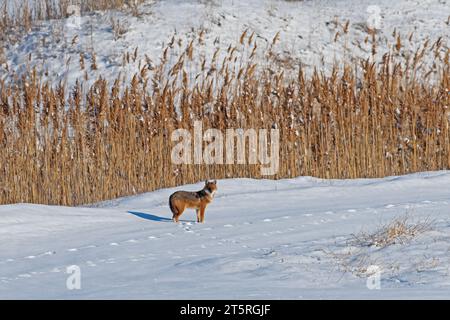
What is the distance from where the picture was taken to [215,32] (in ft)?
51.0

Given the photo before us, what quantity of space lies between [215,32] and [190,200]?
8108 millimetres

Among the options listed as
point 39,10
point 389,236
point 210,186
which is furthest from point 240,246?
point 39,10

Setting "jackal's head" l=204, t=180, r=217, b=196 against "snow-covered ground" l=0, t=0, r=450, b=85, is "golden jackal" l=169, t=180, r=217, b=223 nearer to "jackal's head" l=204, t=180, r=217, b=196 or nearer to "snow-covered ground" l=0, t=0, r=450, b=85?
"jackal's head" l=204, t=180, r=217, b=196

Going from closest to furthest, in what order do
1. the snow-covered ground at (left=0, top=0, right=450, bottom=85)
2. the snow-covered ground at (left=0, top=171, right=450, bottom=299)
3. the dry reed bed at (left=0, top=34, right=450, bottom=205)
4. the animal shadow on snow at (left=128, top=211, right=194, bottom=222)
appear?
the snow-covered ground at (left=0, top=171, right=450, bottom=299)
the animal shadow on snow at (left=128, top=211, right=194, bottom=222)
the dry reed bed at (left=0, top=34, right=450, bottom=205)
the snow-covered ground at (left=0, top=0, right=450, bottom=85)

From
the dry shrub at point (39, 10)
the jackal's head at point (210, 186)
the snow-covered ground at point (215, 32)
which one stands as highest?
the dry shrub at point (39, 10)

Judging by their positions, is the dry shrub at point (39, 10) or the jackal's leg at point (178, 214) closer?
the jackal's leg at point (178, 214)

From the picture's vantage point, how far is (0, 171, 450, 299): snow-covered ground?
5.42m

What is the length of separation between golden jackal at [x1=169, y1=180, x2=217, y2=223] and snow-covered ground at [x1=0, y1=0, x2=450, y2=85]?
6023 millimetres

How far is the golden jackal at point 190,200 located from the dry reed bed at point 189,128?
2346 millimetres

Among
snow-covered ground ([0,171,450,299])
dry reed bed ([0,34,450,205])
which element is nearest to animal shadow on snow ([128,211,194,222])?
snow-covered ground ([0,171,450,299])

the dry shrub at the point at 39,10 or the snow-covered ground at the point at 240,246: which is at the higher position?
the dry shrub at the point at 39,10

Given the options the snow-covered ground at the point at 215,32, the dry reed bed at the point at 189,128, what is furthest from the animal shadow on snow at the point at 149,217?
the snow-covered ground at the point at 215,32

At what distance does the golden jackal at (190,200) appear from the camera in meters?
7.82

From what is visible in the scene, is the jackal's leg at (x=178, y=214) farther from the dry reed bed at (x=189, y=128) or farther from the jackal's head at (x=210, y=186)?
the dry reed bed at (x=189, y=128)
